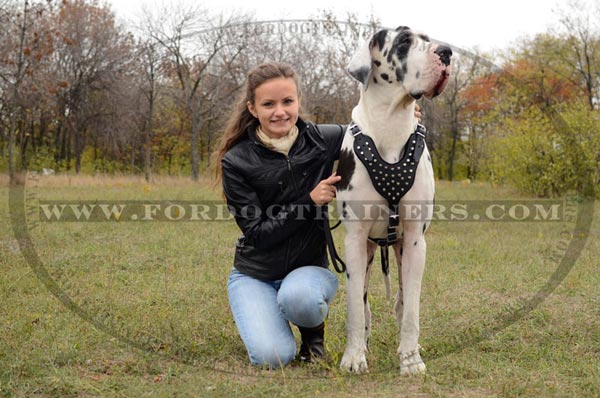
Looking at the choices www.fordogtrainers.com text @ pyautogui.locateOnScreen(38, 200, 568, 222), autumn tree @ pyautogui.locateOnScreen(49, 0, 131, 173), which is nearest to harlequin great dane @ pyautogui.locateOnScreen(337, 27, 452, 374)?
www.fordogtrainers.com text @ pyautogui.locateOnScreen(38, 200, 568, 222)

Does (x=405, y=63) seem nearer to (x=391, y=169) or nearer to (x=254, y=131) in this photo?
(x=391, y=169)

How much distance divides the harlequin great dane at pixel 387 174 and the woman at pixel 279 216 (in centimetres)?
30

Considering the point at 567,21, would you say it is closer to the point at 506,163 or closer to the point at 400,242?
the point at 506,163

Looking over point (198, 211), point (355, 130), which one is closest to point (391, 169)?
point (355, 130)

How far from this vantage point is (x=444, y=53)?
8.21 feet

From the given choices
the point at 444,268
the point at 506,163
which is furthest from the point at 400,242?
the point at 506,163

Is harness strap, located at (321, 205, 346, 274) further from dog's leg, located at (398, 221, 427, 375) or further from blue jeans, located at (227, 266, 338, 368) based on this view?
dog's leg, located at (398, 221, 427, 375)

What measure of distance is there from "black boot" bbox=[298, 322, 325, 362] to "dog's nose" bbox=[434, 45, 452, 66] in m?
1.54

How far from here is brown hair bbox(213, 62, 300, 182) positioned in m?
3.20

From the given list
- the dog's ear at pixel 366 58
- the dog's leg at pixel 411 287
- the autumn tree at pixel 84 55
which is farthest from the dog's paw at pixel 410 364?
the autumn tree at pixel 84 55

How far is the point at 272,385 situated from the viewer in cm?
280

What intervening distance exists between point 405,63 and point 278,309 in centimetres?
147

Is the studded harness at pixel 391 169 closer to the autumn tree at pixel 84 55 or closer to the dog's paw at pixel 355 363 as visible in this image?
the dog's paw at pixel 355 363

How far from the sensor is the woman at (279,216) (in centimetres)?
309
